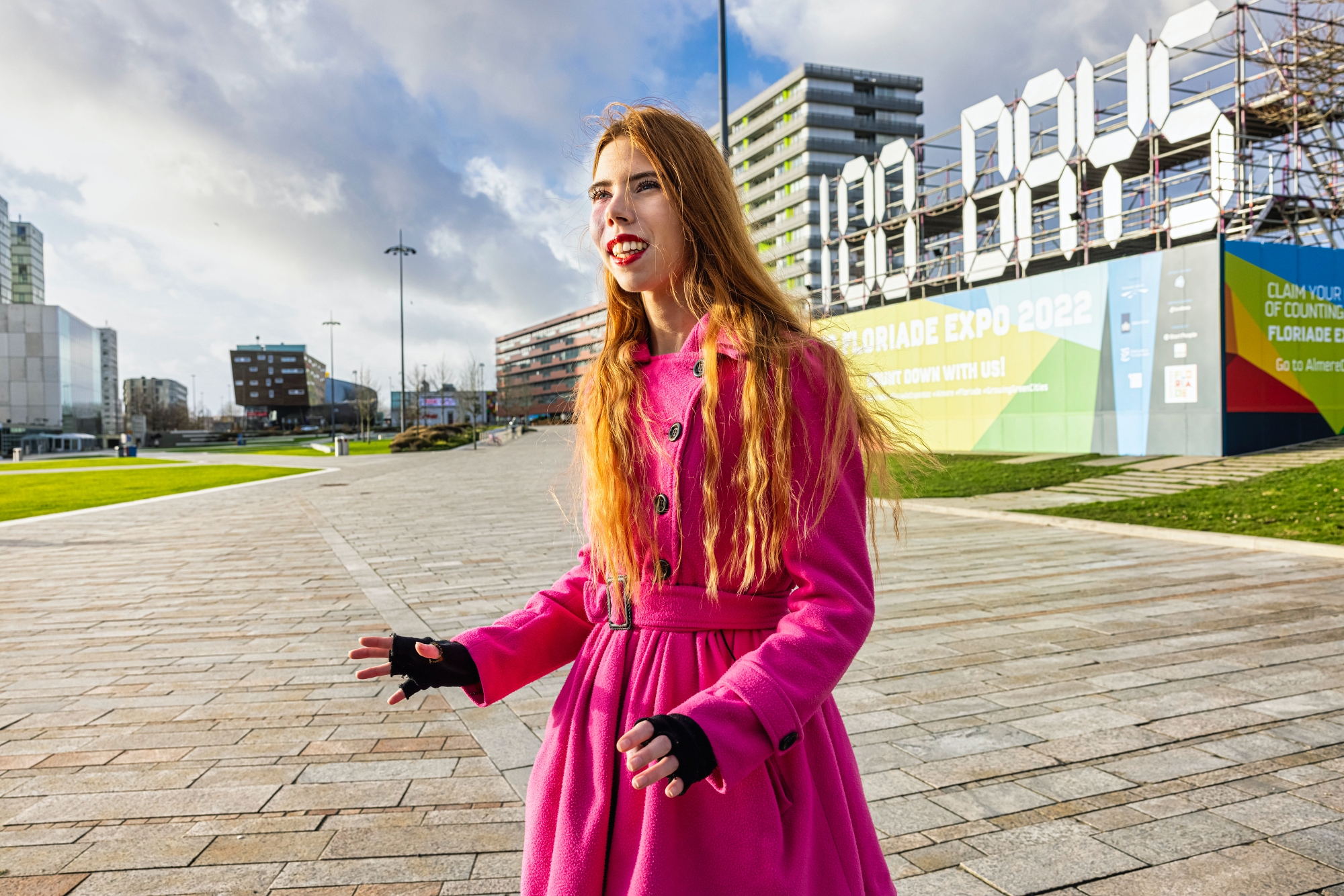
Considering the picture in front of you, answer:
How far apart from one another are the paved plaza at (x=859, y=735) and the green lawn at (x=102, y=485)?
33.8 feet

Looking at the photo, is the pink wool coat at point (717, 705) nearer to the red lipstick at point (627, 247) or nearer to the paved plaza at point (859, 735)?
the red lipstick at point (627, 247)

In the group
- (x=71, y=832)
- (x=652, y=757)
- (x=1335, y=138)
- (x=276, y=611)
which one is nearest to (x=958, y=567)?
(x=276, y=611)

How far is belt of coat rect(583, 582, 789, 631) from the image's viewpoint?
4.43 feet

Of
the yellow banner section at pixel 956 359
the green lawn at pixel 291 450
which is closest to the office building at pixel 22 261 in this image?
the green lawn at pixel 291 450

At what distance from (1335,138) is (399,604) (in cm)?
2290

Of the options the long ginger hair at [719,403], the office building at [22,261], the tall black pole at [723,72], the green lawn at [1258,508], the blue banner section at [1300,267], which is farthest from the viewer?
the office building at [22,261]

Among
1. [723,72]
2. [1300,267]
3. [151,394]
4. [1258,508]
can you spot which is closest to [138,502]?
[723,72]

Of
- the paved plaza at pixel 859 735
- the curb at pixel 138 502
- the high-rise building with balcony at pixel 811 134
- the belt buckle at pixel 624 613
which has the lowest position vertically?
the paved plaza at pixel 859 735

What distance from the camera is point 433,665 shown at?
149cm

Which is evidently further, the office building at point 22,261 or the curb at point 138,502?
the office building at point 22,261

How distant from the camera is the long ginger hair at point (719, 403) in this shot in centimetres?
133

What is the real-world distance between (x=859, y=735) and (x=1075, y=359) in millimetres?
18233

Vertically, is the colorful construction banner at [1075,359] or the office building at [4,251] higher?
the office building at [4,251]

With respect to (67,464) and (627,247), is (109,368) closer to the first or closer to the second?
(67,464)
